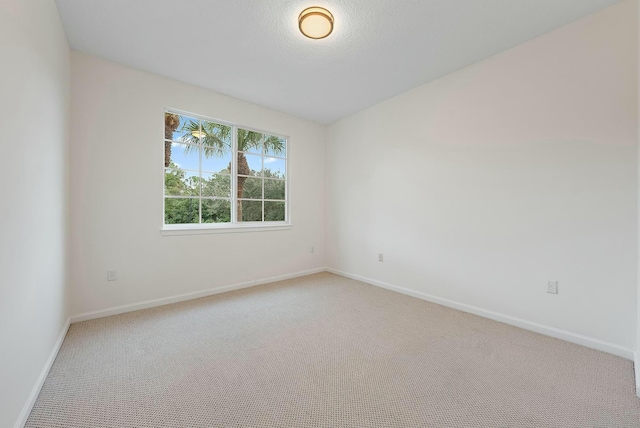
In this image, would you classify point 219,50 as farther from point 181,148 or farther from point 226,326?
point 226,326

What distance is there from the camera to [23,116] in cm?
142

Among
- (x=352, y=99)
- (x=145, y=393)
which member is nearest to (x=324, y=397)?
(x=145, y=393)

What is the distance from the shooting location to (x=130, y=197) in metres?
2.82

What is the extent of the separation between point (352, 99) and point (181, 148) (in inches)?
89.2

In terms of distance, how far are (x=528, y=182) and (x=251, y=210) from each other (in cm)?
322

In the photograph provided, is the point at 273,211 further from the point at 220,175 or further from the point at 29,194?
the point at 29,194

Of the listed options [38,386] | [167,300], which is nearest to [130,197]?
[167,300]

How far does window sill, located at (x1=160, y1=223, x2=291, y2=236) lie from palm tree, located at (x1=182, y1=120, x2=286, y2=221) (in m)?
0.19

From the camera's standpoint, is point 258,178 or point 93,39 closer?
point 93,39

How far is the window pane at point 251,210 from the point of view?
3.81 m

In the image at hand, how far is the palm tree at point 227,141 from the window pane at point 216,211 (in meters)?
0.15

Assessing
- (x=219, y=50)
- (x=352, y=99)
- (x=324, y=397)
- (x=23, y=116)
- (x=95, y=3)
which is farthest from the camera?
(x=352, y=99)

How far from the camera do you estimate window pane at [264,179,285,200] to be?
4.06 m

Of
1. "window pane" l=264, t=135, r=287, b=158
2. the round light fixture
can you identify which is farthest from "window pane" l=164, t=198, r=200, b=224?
the round light fixture
